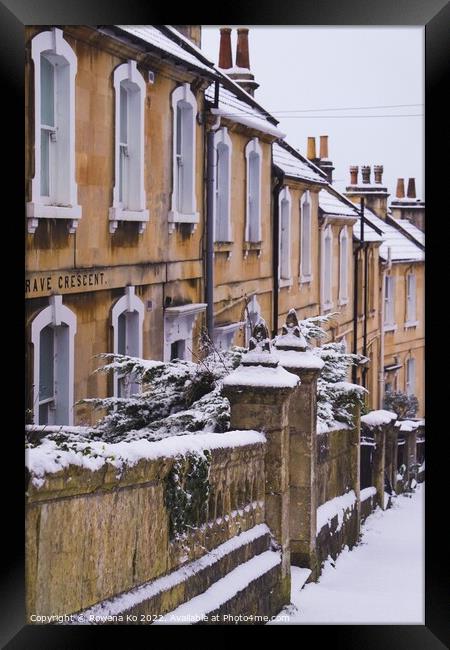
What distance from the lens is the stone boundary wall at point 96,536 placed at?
4984mm

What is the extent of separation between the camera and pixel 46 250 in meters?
6.57

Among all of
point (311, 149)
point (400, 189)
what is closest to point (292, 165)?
point (311, 149)

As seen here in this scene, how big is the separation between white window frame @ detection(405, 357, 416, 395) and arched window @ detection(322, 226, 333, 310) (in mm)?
1271

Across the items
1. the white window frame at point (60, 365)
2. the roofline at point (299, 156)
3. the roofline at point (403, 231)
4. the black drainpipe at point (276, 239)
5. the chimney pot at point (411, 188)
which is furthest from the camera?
the black drainpipe at point (276, 239)

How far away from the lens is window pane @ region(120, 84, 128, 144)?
24.4 ft

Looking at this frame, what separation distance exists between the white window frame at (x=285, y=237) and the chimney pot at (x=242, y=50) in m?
1.83

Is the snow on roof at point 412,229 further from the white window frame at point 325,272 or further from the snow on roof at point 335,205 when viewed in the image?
the snow on roof at point 335,205

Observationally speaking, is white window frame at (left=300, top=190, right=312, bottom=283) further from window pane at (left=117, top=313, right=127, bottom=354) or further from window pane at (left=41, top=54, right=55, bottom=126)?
window pane at (left=41, top=54, right=55, bottom=126)

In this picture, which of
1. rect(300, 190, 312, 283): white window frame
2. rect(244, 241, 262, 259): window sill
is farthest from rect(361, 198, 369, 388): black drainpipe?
rect(244, 241, 262, 259): window sill

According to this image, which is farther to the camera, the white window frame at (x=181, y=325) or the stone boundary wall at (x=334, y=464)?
the stone boundary wall at (x=334, y=464)

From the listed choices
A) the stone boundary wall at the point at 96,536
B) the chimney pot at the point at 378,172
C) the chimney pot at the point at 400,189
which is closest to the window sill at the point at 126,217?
the chimney pot at the point at 378,172
